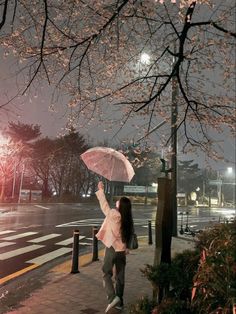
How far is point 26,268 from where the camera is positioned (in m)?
9.31

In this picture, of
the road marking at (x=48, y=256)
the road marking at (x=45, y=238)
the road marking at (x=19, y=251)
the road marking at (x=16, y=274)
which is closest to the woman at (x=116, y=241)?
the road marking at (x=16, y=274)

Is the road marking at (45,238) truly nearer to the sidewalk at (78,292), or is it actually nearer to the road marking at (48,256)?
the road marking at (48,256)

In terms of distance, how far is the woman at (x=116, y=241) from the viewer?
19.0 feet

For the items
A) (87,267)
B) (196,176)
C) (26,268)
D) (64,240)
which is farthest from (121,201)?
(196,176)

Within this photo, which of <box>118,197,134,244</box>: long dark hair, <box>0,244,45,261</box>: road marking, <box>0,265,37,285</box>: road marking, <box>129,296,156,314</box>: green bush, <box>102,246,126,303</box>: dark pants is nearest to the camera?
<box>129,296,156,314</box>: green bush

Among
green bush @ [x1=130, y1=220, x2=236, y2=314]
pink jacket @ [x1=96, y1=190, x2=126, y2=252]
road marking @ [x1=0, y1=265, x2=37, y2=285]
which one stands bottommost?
road marking @ [x1=0, y1=265, x2=37, y2=285]

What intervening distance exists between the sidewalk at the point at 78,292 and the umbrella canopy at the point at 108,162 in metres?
2.09

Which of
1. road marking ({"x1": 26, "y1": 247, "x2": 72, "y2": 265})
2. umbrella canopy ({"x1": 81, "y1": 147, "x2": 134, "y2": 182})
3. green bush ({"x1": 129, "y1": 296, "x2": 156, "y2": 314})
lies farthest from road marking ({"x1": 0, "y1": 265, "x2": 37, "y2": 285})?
green bush ({"x1": 129, "y1": 296, "x2": 156, "y2": 314})

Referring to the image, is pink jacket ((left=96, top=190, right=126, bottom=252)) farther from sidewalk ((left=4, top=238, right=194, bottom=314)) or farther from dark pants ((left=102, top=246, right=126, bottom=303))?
sidewalk ((left=4, top=238, right=194, bottom=314))

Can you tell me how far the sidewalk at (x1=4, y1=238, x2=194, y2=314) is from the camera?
586 centimetres

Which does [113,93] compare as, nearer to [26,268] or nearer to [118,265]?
[118,265]

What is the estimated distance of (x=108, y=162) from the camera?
6.26m

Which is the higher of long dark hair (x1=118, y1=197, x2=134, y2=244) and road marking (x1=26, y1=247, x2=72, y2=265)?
long dark hair (x1=118, y1=197, x2=134, y2=244)

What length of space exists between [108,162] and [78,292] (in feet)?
8.12
